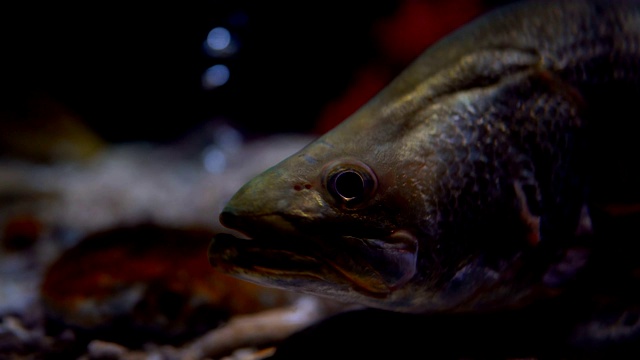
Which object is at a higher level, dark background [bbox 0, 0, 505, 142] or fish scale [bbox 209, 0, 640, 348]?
dark background [bbox 0, 0, 505, 142]

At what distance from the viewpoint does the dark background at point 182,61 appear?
26.3 ft

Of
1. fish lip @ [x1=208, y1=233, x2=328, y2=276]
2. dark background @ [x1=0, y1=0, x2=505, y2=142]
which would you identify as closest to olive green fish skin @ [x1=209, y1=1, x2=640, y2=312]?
fish lip @ [x1=208, y1=233, x2=328, y2=276]

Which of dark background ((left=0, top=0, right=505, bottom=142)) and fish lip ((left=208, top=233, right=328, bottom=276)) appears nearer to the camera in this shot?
fish lip ((left=208, top=233, right=328, bottom=276))

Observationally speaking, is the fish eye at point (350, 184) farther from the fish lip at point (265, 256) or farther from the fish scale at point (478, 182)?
the fish lip at point (265, 256)

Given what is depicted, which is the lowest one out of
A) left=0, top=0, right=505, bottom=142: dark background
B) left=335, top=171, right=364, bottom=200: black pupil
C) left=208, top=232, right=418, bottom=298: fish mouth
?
left=208, top=232, right=418, bottom=298: fish mouth

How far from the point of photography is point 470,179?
1.81 m

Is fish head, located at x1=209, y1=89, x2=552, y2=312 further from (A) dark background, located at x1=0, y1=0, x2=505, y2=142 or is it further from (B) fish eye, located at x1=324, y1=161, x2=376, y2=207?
(A) dark background, located at x1=0, y1=0, x2=505, y2=142

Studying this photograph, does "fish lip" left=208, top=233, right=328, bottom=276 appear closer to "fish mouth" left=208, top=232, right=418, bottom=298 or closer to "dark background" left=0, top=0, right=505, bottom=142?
"fish mouth" left=208, top=232, right=418, bottom=298

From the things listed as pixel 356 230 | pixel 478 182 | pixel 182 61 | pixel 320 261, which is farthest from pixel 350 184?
pixel 182 61

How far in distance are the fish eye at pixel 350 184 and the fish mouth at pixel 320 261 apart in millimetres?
143

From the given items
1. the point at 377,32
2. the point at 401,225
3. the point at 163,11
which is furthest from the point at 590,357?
the point at 163,11

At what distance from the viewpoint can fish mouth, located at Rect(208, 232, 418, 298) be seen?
1.60m

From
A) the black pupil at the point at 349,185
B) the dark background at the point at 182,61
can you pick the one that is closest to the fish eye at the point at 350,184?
the black pupil at the point at 349,185

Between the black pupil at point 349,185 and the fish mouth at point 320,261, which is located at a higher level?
the black pupil at point 349,185
